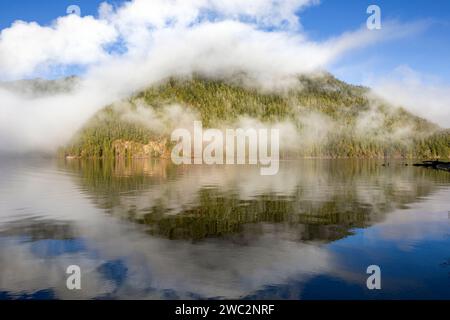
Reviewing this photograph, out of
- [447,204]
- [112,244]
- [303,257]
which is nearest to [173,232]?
[112,244]

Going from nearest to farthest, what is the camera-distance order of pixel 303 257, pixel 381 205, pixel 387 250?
pixel 303 257
pixel 387 250
pixel 381 205

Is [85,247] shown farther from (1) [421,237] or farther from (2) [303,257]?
(1) [421,237]

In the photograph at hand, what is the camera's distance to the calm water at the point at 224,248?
880 inches

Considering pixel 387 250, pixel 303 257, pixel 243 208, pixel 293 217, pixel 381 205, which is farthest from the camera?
pixel 381 205

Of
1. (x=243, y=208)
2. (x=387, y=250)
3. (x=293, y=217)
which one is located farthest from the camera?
(x=243, y=208)

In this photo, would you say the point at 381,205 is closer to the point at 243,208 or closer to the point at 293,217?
the point at 293,217

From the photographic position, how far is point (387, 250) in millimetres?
30406

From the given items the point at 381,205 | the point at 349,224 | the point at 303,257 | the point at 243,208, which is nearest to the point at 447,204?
the point at 381,205

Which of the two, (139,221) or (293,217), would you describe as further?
(293,217)

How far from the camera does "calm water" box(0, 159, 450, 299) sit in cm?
2234

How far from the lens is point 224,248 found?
31.1m
